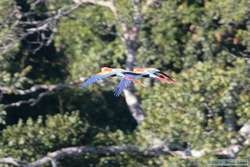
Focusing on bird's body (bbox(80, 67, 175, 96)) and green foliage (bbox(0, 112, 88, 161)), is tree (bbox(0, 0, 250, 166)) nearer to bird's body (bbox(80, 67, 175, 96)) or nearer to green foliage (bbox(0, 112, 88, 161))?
green foliage (bbox(0, 112, 88, 161))

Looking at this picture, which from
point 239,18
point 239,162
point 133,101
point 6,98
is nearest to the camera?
point 239,162

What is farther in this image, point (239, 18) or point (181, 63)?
point (181, 63)

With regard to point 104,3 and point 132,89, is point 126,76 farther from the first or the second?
point 104,3

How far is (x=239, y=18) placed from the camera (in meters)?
13.6

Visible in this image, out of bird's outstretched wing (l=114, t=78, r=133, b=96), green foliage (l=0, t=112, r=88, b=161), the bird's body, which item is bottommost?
green foliage (l=0, t=112, r=88, b=161)

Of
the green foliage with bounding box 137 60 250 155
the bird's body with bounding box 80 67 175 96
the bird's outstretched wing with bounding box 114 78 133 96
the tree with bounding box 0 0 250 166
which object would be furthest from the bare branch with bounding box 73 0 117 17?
the bird's outstretched wing with bounding box 114 78 133 96

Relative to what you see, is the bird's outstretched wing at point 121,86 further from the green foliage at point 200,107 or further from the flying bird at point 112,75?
the green foliage at point 200,107

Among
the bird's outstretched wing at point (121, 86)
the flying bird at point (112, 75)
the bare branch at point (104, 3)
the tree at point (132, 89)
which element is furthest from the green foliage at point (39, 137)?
the bird's outstretched wing at point (121, 86)

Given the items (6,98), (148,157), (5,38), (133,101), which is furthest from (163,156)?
(6,98)

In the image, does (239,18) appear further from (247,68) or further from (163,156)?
(163,156)

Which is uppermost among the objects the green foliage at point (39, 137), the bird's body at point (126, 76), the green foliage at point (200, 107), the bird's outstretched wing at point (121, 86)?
the bird's body at point (126, 76)

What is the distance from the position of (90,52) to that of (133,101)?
1.00 metres

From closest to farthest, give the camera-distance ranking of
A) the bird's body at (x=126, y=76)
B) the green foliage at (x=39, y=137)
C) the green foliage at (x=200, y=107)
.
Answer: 1. the bird's body at (x=126, y=76)
2. the green foliage at (x=200, y=107)
3. the green foliage at (x=39, y=137)

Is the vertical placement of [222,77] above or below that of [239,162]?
above
